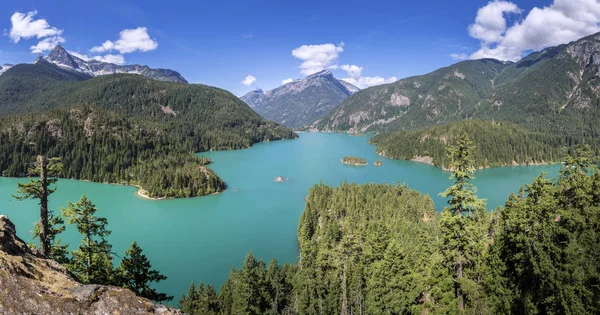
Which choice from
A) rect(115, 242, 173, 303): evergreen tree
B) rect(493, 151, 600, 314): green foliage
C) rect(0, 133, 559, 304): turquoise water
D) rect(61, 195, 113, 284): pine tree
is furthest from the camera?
rect(0, 133, 559, 304): turquoise water

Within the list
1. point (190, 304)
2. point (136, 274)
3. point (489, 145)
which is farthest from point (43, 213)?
point (489, 145)

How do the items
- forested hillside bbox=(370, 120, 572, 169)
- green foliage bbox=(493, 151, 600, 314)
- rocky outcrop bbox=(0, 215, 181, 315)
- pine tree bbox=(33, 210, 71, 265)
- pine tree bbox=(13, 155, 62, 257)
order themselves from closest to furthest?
rocky outcrop bbox=(0, 215, 181, 315) < pine tree bbox=(13, 155, 62, 257) < pine tree bbox=(33, 210, 71, 265) < green foliage bbox=(493, 151, 600, 314) < forested hillside bbox=(370, 120, 572, 169)

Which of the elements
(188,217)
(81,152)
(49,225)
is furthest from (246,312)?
(81,152)

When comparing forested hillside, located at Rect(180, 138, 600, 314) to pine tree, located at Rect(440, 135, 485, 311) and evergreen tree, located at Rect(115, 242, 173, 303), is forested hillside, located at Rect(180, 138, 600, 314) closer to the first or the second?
pine tree, located at Rect(440, 135, 485, 311)

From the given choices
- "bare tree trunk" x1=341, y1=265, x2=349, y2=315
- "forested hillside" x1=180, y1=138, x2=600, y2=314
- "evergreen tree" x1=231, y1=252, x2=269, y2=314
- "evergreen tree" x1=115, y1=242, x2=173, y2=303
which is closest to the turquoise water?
"evergreen tree" x1=231, y1=252, x2=269, y2=314

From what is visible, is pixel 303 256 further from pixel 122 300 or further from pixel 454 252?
pixel 122 300

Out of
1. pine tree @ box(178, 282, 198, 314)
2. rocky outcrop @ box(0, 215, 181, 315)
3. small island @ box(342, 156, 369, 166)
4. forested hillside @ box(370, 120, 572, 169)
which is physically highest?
forested hillside @ box(370, 120, 572, 169)

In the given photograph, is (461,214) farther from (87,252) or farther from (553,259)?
(87,252)
